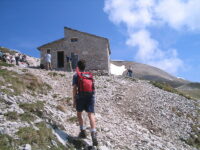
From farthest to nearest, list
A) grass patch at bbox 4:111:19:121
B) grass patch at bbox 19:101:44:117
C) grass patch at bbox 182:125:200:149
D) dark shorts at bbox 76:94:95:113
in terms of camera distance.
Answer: grass patch at bbox 182:125:200:149 < grass patch at bbox 19:101:44:117 < dark shorts at bbox 76:94:95:113 < grass patch at bbox 4:111:19:121

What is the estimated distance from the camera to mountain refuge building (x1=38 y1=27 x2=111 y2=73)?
98.0 ft

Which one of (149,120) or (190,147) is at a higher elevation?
(149,120)

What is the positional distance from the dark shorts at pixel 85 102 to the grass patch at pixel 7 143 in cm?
238

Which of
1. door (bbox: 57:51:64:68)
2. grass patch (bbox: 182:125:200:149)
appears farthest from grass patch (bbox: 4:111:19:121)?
door (bbox: 57:51:64:68)

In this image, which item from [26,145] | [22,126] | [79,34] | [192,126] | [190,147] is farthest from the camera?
[79,34]

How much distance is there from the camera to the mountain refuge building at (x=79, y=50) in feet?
98.0

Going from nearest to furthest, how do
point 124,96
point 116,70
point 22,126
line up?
point 22,126 < point 124,96 < point 116,70

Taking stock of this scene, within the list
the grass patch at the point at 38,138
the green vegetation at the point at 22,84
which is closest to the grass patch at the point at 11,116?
the grass patch at the point at 38,138

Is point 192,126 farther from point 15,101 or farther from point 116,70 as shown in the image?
point 116,70

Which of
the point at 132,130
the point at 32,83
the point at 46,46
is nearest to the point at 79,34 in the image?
the point at 46,46

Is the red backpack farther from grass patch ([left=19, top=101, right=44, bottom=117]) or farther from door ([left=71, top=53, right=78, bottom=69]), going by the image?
door ([left=71, top=53, right=78, bottom=69])

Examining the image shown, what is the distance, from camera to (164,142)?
11.3 meters

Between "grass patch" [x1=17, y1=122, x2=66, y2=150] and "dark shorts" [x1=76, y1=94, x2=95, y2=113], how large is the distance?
1266 mm

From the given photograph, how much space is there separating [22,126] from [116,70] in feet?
115
